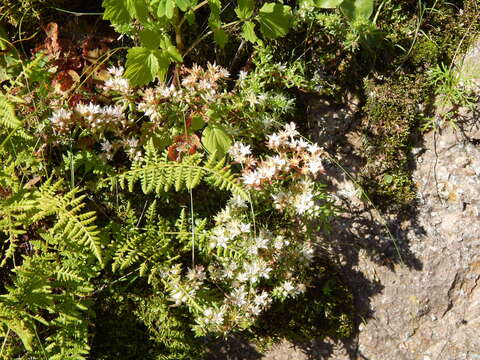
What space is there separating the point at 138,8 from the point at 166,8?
20 centimetres

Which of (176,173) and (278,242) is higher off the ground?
(176,173)

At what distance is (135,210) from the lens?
377 cm

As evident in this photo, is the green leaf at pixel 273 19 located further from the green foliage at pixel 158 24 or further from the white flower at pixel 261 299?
the white flower at pixel 261 299

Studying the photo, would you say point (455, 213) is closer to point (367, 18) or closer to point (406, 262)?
point (406, 262)

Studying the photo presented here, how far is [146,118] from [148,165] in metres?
0.68

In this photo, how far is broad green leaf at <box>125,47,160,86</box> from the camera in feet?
9.45

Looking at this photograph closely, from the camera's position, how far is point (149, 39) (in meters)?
2.95

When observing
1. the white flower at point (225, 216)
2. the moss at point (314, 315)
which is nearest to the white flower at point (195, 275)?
the white flower at point (225, 216)

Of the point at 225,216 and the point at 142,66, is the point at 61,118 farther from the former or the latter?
the point at 225,216

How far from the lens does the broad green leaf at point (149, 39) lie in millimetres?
2941

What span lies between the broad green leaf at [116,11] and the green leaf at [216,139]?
33.8 inches

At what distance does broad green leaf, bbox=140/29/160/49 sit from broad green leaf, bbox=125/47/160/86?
0.03m

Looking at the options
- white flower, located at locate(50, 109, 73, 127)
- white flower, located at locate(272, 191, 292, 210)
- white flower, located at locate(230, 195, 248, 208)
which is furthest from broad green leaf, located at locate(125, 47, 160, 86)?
white flower, located at locate(272, 191, 292, 210)

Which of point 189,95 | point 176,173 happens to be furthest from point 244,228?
point 189,95
